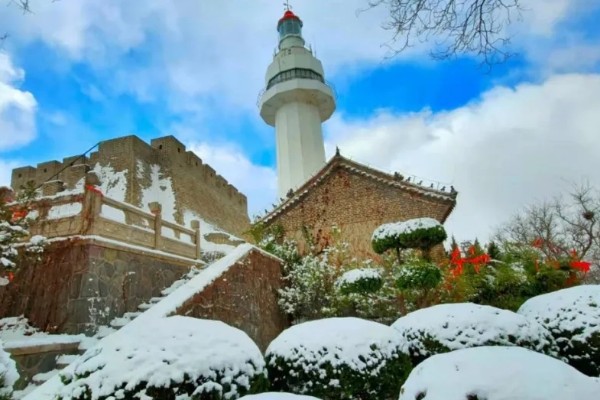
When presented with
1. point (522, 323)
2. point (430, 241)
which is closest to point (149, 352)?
point (522, 323)

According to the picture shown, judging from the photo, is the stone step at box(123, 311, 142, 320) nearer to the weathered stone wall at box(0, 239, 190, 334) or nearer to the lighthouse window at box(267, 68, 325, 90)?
the weathered stone wall at box(0, 239, 190, 334)

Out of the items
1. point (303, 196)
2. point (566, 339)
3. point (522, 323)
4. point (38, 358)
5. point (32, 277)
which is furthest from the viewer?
point (303, 196)

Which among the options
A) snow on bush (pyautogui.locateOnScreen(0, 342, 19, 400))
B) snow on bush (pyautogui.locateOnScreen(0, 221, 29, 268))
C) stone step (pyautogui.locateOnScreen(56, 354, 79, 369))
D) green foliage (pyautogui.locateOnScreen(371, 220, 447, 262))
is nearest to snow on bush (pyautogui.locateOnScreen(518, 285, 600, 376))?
green foliage (pyautogui.locateOnScreen(371, 220, 447, 262))

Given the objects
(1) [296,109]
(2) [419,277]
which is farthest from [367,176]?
(1) [296,109]

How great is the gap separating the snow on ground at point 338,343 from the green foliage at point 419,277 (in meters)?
4.54

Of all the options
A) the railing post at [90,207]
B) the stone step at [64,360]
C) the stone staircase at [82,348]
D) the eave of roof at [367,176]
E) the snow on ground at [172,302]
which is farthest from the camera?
the eave of roof at [367,176]

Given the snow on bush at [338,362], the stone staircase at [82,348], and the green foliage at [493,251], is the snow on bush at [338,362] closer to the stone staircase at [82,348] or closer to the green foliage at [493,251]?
the stone staircase at [82,348]

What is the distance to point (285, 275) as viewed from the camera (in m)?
11.8

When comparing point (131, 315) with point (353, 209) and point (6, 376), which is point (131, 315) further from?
point (353, 209)

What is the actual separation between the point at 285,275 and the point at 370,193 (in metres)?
4.68

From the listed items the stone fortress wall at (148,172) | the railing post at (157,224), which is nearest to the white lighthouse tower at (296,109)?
the stone fortress wall at (148,172)

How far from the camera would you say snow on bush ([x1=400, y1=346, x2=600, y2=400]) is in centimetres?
213

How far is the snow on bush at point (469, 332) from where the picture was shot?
15.2 feet

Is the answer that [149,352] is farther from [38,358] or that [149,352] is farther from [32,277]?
[32,277]
